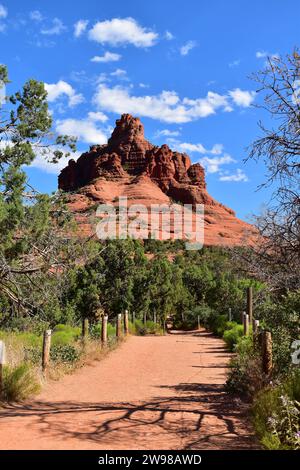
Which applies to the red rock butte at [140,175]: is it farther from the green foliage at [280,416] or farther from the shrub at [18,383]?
the green foliage at [280,416]

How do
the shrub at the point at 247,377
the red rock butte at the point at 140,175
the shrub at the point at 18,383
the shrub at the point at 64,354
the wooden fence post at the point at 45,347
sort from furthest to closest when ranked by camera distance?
the red rock butte at the point at 140,175
the shrub at the point at 64,354
the wooden fence post at the point at 45,347
the shrub at the point at 18,383
the shrub at the point at 247,377

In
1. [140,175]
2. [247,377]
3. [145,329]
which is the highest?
[140,175]

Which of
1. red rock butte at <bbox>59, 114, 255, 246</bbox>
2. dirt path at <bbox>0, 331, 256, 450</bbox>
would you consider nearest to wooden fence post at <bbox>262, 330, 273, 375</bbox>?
dirt path at <bbox>0, 331, 256, 450</bbox>

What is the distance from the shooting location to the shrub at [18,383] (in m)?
8.93

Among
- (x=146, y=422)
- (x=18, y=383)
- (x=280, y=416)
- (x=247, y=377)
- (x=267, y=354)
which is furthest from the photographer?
(x=18, y=383)

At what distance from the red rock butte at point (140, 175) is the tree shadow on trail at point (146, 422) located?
11631cm

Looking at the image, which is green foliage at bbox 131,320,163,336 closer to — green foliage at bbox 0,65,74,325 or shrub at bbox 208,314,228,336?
shrub at bbox 208,314,228,336

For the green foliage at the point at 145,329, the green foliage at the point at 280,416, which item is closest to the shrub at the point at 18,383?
the green foliage at the point at 280,416

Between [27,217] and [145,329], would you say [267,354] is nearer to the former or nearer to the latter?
[27,217]

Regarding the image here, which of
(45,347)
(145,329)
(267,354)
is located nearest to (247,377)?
(267,354)

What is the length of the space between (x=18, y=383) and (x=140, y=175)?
141 m

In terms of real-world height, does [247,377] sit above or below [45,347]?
below

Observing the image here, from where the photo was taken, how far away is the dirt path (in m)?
6.04

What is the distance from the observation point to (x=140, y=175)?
14800cm
